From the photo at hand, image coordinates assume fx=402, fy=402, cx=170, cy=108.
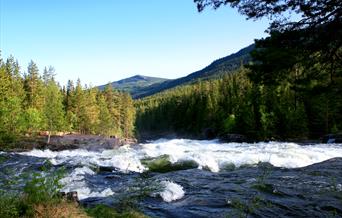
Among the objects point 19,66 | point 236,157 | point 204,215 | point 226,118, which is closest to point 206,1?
point 204,215

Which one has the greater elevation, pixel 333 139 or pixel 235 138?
pixel 333 139

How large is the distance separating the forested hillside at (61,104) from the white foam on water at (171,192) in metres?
34.9

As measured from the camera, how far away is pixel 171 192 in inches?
621

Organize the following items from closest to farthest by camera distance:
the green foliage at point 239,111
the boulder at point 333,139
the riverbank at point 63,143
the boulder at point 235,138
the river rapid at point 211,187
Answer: the river rapid at point 211,187, the riverbank at point 63,143, the boulder at point 333,139, the green foliage at point 239,111, the boulder at point 235,138

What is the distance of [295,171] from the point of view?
72.2ft

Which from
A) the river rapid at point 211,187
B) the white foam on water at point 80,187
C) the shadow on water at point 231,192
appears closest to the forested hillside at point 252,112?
the river rapid at point 211,187

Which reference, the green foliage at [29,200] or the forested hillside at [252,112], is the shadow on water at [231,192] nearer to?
the green foliage at [29,200]

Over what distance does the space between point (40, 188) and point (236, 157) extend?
22.8 m

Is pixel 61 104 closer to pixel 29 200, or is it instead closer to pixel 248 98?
pixel 248 98

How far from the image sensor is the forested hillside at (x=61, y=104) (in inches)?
2435

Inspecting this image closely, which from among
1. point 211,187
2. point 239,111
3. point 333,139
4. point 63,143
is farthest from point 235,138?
point 211,187

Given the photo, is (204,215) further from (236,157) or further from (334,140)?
(334,140)

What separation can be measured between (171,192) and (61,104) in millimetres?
59508

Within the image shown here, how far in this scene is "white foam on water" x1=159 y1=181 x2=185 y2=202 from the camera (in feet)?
50.1
